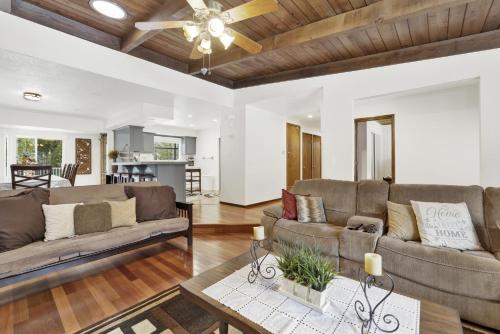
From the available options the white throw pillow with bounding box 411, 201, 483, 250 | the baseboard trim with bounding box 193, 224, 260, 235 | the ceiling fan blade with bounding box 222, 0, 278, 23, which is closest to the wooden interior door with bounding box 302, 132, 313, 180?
A: the baseboard trim with bounding box 193, 224, 260, 235

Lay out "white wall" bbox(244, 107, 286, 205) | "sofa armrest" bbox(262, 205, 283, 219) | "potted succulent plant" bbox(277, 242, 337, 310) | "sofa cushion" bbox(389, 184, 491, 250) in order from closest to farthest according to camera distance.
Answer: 1. "potted succulent plant" bbox(277, 242, 337, 310)
2. "sofa cushion" bbox(389, 184, 491, 250)
3. "sofa armrest" bbox(262, 205, 283, 219)
4. "white wall" bbox(244, 107, 286, 205)

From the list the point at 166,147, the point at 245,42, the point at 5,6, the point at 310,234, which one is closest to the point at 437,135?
the point at 310,234

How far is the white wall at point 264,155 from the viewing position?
515 cm

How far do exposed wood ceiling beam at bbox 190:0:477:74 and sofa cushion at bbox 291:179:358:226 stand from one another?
1.79 metres

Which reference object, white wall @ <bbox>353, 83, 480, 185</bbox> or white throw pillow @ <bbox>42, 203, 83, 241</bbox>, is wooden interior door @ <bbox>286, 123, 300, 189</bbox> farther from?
white throw pillow @ <bbox>42, 203, 83, 241</bbox>

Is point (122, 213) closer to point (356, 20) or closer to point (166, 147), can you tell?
point (356, 20)

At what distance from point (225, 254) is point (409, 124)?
3826mm

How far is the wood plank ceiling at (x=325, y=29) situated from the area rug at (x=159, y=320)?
272 cm

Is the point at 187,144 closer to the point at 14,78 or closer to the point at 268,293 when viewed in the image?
the point at 14,78

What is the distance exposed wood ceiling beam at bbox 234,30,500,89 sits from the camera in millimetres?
2934

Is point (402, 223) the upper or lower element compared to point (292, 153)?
lower

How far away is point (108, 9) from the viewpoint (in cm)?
249

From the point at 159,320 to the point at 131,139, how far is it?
547cm

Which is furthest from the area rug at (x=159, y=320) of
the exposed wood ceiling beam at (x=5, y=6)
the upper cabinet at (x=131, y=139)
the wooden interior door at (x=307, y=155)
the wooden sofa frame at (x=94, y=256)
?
the wooden interior door at (x=307, y=155)
